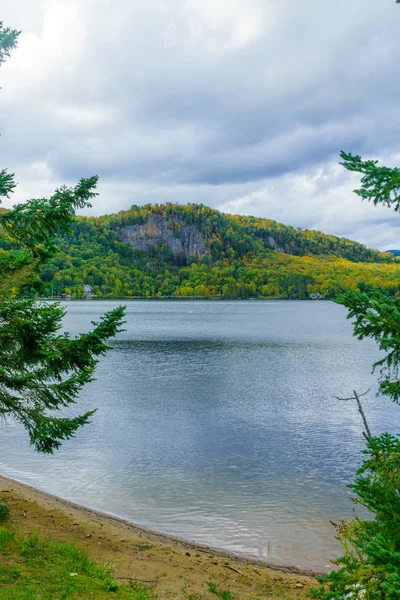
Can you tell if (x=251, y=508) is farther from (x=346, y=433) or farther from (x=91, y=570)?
(x=346, y=433)

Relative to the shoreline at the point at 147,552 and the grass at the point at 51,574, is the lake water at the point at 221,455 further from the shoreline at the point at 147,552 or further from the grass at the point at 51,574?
the grass at the point at 51,574

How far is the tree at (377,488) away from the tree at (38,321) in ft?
16.7

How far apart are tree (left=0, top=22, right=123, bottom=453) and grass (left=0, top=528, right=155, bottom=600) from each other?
7.03 feet

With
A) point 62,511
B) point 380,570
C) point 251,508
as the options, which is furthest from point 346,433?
point 380,570

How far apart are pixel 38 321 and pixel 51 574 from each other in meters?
4.84

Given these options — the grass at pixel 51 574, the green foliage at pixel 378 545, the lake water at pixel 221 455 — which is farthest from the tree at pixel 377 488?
the lake water at pixel 221 455

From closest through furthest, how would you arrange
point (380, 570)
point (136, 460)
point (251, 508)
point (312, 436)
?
point (380, 570) < point (251, 508) < point (136, 460) < point (312, 436)

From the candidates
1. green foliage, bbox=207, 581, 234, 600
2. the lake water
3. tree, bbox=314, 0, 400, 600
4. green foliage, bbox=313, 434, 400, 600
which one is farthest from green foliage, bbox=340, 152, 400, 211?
the lake water

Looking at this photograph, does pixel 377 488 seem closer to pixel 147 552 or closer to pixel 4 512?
pixel 147 552

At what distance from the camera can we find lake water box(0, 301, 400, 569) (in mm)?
14945

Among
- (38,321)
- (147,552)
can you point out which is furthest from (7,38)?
(147,552)

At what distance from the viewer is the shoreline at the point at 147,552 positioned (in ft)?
34.6

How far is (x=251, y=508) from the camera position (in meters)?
16.1

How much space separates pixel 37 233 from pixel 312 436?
65.5 ft
